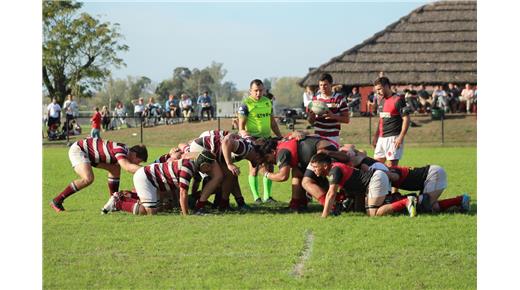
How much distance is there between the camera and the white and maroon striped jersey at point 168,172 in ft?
37.0

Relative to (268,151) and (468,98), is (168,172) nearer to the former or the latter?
(268,151)

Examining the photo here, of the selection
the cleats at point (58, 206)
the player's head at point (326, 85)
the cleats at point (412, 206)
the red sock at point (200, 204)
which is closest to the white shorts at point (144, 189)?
the red sock at point (200, 204)

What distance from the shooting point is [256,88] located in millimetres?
12633

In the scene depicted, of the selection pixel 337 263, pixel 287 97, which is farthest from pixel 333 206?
pixel 287 97

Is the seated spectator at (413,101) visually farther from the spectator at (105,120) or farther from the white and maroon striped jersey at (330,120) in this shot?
the white and maroon striped jersey at (330,120)

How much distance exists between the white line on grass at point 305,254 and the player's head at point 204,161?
2.04m

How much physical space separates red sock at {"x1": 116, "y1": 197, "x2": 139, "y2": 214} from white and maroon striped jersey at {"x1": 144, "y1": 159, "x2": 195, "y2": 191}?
57 centimetres

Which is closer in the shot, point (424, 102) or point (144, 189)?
point (144, 189)

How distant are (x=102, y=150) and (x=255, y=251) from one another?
4219mm

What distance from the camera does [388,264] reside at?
8219mm

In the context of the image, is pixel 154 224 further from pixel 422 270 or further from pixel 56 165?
pixel 56 165

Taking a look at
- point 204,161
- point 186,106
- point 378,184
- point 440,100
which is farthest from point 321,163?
point 186,106

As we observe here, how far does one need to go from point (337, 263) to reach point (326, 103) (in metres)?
4.94
